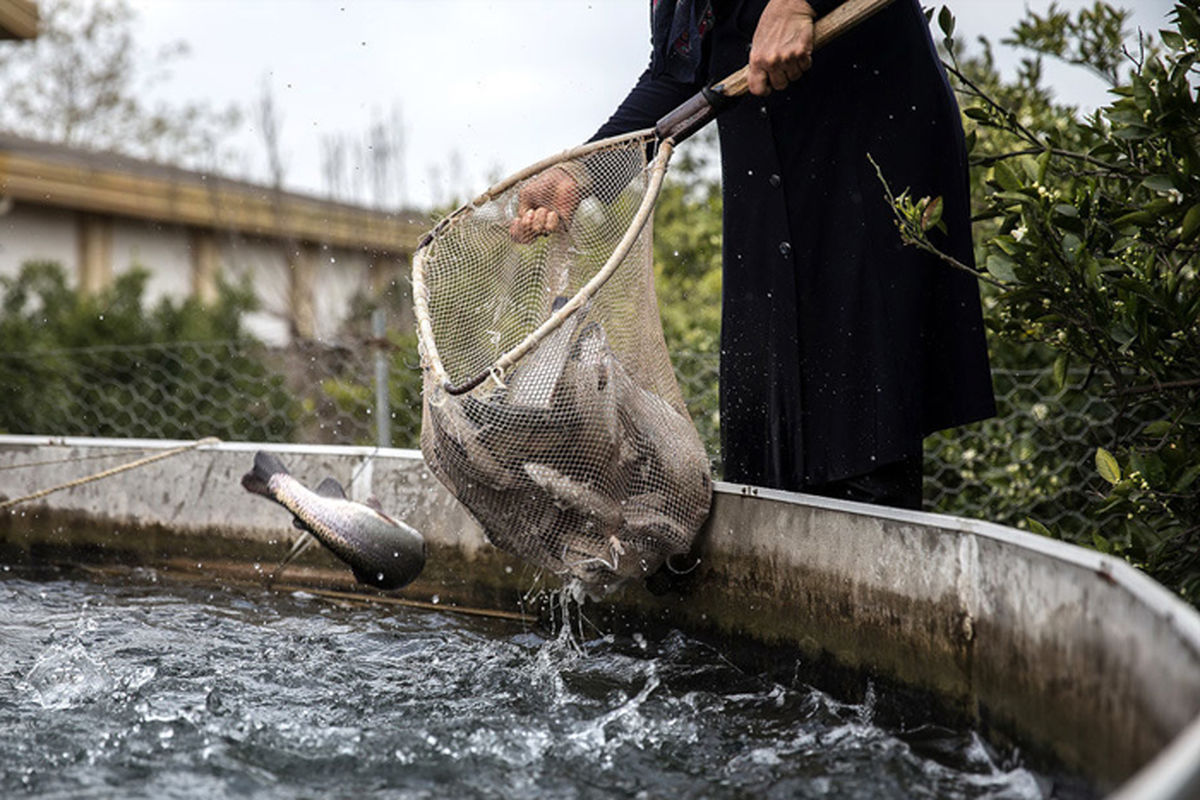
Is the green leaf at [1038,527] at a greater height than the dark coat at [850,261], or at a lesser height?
lesser

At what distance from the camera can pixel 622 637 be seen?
117 inches

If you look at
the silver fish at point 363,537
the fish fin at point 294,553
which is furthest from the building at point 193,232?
the silver fish at point 363,537

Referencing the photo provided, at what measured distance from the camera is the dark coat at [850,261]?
2684 mm

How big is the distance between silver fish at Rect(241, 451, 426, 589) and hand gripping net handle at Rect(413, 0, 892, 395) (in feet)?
1.88

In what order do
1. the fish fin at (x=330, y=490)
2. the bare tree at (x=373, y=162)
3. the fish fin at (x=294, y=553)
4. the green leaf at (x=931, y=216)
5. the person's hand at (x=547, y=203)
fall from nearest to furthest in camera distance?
1. the green leaf at (x=931, y=216)
2. the person's hand at (x=547, y=203)
3. the fish fin at (x=330, y=490)
4. the fish fin at (x=294, y=553)
5. the bare tree at (x=373, y=162)

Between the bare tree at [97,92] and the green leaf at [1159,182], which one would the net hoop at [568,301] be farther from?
the bare tree at [97,92]

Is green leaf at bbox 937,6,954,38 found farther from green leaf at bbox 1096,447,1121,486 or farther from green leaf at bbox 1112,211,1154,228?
green leaf at bbox 1096,447,1121,486

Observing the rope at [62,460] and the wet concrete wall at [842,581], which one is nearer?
the wet concrete wall at [842,581]

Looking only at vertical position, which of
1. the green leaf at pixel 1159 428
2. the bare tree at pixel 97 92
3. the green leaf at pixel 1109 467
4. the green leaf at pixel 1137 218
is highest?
the bare tree at pixel 97 92

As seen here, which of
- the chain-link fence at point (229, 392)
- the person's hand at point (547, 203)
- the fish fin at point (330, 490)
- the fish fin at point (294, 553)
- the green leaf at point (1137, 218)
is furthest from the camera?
the chain-link fence at point (229, 392)

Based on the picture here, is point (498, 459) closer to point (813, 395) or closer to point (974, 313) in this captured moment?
point (813, 395)

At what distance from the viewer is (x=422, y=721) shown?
2.23 meters

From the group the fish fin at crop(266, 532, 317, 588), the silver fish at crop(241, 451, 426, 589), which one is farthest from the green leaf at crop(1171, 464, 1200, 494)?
the fish fin at crop(266, 532, 317, 588)

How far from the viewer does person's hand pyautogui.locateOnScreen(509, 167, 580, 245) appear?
2864 mm
